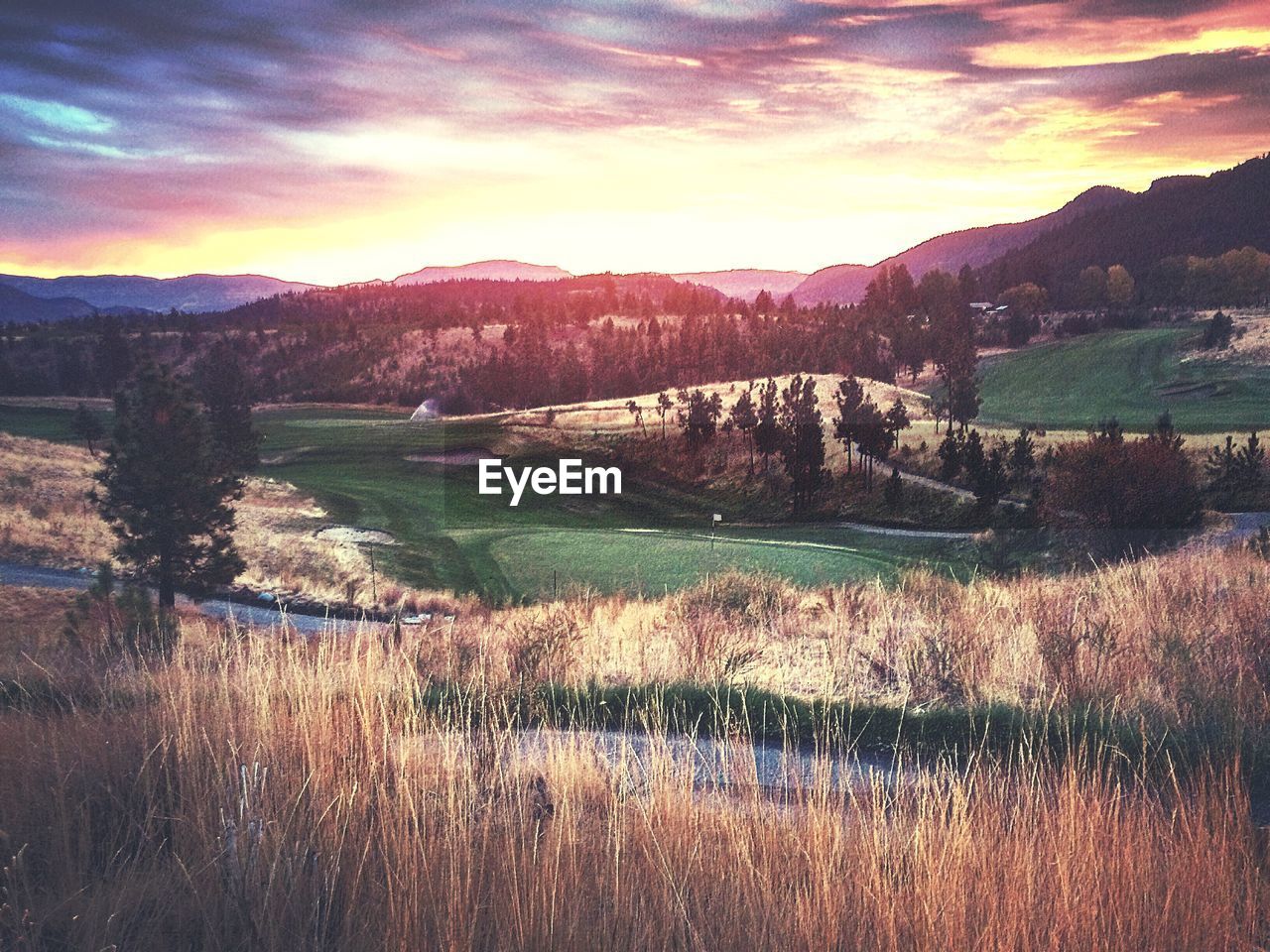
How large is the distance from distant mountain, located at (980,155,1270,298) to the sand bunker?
50.9 metres

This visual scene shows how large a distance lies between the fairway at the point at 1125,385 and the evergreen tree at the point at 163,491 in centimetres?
3218

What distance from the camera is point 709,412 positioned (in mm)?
36031

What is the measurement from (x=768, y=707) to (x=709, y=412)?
1175 inches

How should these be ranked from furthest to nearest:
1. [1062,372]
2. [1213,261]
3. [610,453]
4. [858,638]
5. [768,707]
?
[1062,372] < [1213,261] < [610,453] < [858,638] < [768,707]

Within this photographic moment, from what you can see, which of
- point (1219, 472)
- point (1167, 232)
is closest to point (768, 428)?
point (1219, 472)

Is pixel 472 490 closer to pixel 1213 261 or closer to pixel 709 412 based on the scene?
pixel 709 412

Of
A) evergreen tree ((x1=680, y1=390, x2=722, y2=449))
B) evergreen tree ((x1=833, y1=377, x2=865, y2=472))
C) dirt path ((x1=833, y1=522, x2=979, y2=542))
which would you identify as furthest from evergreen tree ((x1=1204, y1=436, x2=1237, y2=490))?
evergreen tree ((x1=680, y1=390, x2=722, y2=449))

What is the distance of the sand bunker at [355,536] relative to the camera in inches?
1212

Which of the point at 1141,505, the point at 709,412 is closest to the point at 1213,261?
the point at 709,412

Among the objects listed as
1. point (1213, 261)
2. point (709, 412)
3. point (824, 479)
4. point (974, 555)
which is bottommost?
point (974, 555)

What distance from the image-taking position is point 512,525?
37.6 m

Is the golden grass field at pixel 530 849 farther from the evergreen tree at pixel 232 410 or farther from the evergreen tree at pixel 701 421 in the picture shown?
the evergreen tree at pixel 232 410

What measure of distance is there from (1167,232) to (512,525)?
58.6 metres

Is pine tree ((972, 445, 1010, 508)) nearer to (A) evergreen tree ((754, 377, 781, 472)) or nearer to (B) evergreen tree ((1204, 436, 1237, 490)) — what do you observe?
(B) evergreen tree ((1204, 436, 1237, 490))
